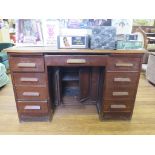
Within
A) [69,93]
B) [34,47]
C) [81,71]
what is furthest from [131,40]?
[69,93]

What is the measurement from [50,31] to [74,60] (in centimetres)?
41

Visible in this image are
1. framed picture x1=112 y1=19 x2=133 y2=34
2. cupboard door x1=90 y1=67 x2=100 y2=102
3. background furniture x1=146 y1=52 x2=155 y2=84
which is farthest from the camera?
background furniture x1=146 y1=52 x2=155 y2=84

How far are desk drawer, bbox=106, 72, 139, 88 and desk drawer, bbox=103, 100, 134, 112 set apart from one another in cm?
21

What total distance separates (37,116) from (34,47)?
76 centimetres

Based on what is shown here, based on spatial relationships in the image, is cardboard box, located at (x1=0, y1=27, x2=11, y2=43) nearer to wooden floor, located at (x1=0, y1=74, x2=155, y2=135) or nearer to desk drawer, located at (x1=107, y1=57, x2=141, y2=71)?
wooden floor, located at (x1=0, y1=74, x2=155, y2=135)

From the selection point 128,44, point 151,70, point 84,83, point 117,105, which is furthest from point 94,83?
point 151,70

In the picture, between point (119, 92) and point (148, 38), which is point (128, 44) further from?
point (148, 38)

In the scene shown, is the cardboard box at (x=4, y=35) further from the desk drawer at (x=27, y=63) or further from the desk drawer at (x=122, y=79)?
the desk drawer at (x=122, y=79)

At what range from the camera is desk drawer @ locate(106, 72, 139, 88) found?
1.57 meters

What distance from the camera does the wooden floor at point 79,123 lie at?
1654 mm

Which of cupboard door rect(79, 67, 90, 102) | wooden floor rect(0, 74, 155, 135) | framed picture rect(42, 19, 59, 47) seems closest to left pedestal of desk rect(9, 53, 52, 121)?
wooden floor rect(0, 74, 155, 135)

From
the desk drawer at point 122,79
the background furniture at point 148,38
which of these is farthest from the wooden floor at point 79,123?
the background furniture at point 148,38

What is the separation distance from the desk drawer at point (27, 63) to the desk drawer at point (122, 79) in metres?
0.68
